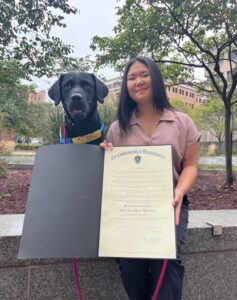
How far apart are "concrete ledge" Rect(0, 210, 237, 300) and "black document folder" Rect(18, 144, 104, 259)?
509mm

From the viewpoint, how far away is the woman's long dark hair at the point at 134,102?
7.50 feet

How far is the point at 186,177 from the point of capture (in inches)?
84.7

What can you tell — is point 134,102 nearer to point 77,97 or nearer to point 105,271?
point 77,97

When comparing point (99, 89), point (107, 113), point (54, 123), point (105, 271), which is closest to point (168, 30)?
point (107, 113)

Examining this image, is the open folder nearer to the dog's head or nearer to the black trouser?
the black trouser

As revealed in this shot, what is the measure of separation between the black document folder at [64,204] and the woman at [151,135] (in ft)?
0.68

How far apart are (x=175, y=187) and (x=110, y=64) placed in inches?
211

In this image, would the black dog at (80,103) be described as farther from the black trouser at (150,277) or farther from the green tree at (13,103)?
the green tree at (13,103)

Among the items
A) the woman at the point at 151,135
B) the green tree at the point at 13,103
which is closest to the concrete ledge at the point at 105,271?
the woman at the point at 151,135

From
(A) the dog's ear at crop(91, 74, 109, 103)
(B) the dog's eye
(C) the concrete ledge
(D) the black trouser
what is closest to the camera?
(D) the black trouser

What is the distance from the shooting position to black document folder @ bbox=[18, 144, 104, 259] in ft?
6.28

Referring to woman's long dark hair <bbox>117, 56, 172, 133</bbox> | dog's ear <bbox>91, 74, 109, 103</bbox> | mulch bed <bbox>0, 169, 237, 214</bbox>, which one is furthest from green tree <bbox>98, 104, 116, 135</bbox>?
woman's long dark hair <bbox>117, 56, 172, 133</bbox>

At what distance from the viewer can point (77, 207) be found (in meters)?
1.98

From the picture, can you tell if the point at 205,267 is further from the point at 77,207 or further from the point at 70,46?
the point at 70,46
